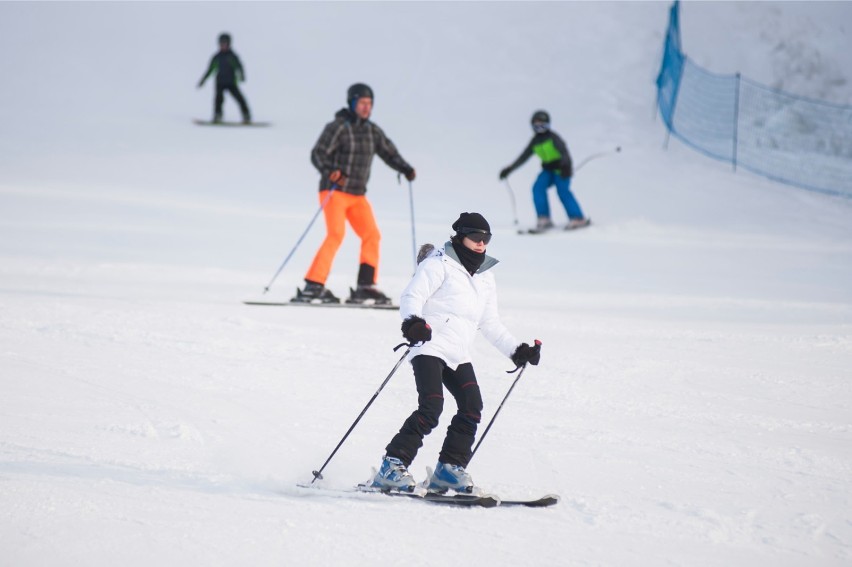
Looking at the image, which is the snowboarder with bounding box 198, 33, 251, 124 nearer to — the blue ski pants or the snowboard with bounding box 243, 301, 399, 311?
the blue ski pants

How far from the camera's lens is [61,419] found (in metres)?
5.20

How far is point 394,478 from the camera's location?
4.40 meters

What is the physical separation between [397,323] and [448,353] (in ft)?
11.0

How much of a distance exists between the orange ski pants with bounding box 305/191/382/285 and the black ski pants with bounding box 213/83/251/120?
9.41 metres

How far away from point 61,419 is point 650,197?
10599mm

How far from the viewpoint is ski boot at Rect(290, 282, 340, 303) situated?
8.27 meters

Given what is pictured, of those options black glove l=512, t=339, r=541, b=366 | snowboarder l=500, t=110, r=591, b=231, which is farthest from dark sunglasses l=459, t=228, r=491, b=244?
snowboarder l=500, t=110, r=591, b=231

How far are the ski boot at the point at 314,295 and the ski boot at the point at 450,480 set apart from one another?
3902 millimetres

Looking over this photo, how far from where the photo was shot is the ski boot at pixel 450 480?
14.5 feet

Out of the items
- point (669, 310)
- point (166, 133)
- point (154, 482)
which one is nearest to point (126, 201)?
point (166, 133)

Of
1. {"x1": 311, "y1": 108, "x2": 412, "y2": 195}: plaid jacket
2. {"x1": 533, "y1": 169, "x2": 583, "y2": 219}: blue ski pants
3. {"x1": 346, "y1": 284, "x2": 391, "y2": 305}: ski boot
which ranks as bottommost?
{"x1": 346, "y1": 284, "x2": 391, "y2": 305}: ski boot

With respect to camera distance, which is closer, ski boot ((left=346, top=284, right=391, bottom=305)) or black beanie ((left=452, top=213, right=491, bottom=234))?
black beanie ((left=452, top=213, right=491, bottom=234))

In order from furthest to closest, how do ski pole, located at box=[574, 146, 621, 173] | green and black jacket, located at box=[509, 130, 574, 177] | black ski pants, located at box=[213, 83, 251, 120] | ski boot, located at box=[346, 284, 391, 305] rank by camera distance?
black ski pants, located at box=[213, 83, 251, 120]
ski pole, located at box=[574, 146, 621, 173]
green and black jacket, located at box=[509, 130, 574, 177]
ski boot, located at box=[346, 284, 391, 305]

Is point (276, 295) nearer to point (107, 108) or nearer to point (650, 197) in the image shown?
point (650, 197)
